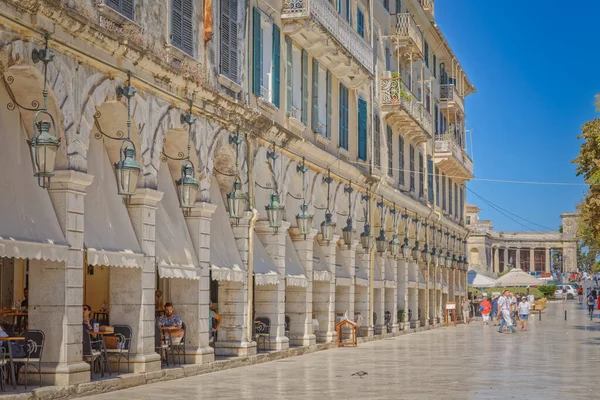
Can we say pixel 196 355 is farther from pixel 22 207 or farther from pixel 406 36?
pixel 406 36

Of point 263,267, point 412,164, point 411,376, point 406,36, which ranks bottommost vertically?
point 411,376

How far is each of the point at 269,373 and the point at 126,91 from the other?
6.60m

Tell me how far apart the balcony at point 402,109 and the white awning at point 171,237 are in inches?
734

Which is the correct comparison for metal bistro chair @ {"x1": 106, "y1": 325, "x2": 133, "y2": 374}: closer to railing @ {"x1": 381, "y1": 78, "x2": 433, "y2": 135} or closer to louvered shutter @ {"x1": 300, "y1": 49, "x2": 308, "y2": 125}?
louvered shutter @ {"x1": 300, "y1": 49, "x2": 308, "y2": 125}

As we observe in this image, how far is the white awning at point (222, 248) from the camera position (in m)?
22.1

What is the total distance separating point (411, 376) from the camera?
2008 cm

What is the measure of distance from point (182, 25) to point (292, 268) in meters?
8.72

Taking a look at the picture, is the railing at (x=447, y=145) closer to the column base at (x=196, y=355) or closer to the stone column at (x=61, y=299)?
the column base at (x=196, y=355)

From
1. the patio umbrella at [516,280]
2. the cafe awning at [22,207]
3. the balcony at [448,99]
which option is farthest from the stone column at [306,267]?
the patio umbrella at [516,280]

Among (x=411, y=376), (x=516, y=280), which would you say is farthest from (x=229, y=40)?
(x=516, y=280)

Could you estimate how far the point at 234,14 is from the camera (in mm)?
23125

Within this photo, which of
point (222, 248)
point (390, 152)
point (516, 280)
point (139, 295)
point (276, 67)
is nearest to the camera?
point (139, 295)

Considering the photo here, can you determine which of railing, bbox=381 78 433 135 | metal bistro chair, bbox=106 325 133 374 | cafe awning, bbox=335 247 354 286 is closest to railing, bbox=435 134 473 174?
railing, bbox=381 78 433 135

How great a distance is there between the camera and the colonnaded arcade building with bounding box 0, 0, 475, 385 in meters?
15.7
